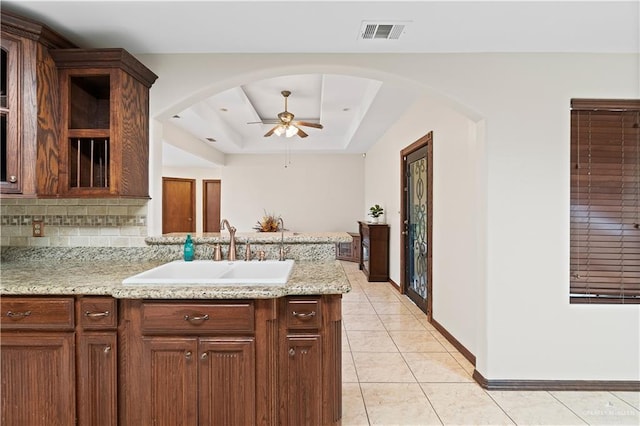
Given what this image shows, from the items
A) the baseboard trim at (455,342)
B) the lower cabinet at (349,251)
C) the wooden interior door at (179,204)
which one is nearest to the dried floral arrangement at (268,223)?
the lower cabinet at (349,251)

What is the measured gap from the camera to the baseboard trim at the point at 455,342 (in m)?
2.84

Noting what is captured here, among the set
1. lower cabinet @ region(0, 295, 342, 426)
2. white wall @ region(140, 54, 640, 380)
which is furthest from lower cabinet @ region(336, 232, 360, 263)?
lower cabinet @ region(0, 295, 342, 426)

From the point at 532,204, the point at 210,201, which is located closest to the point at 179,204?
the point at 210,201

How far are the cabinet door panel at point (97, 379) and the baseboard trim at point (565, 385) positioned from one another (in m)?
2.39

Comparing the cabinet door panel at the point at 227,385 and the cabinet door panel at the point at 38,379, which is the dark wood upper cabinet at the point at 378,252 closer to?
the cabinet door panel at the point at 227,385

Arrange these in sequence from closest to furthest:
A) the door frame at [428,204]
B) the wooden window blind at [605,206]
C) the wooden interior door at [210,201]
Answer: the wooden window blind at [605,206] < the door frame at [428,204] < the wooden interior door at [210,201]

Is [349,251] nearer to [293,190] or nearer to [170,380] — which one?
[293,190]

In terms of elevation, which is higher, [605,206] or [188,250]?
[605,206]

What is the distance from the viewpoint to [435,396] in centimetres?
238

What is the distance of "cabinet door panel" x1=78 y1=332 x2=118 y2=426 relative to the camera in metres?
1.73

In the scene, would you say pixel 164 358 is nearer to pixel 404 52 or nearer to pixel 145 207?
pixel 145 207

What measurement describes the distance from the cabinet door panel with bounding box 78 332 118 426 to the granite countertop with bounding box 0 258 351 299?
254mm

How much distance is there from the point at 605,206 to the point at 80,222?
12.5 feet

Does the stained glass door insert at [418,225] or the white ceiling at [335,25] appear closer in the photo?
the white ceiling at [335,25]
